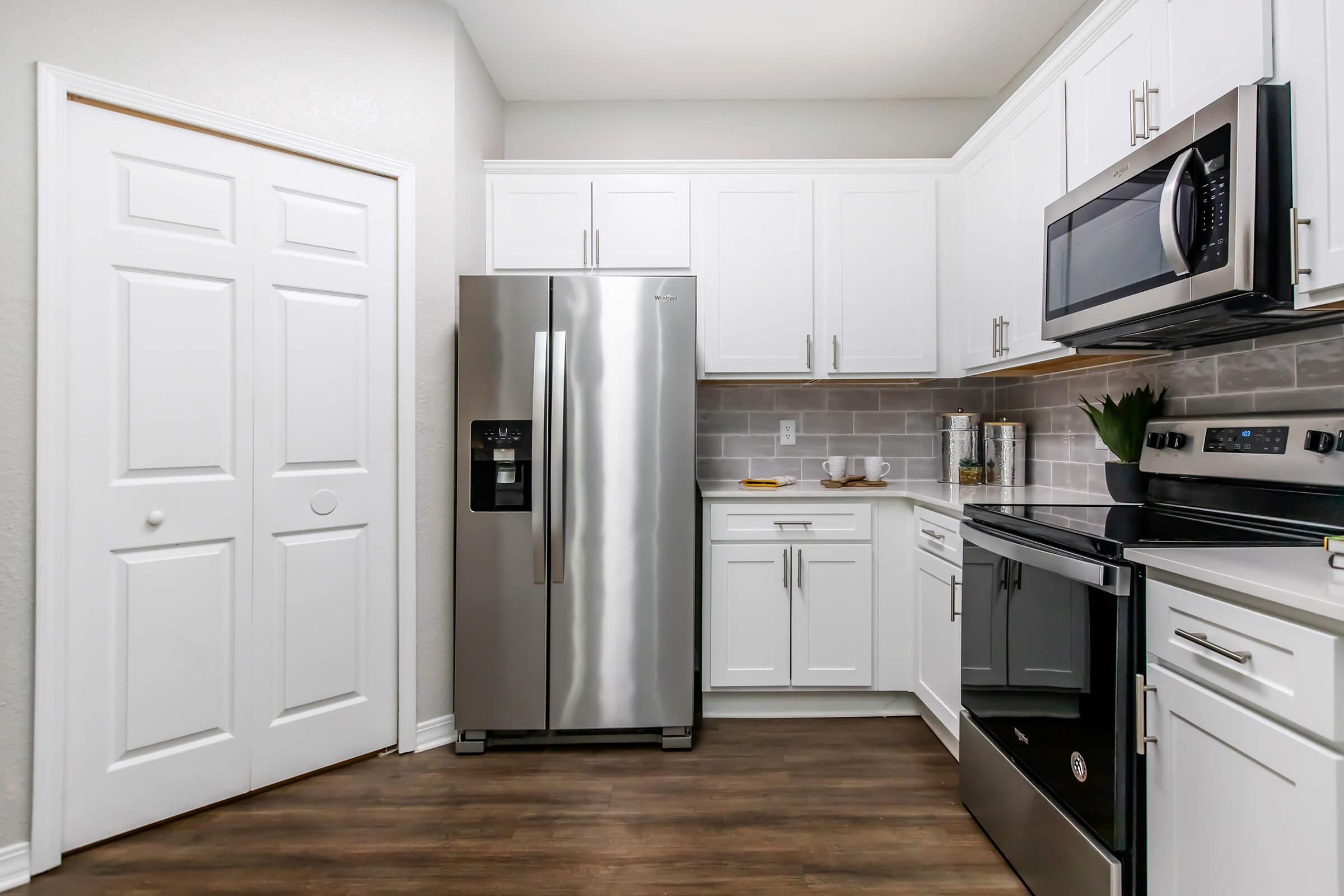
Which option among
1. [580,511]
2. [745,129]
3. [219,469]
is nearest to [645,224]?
[745,129]

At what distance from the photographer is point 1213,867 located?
113 cm

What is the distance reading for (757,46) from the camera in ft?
9.22

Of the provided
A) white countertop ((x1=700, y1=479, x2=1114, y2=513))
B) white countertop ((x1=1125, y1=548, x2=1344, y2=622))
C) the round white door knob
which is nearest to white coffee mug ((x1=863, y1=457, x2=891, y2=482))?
white countertop ((x1=700, y1=479, x2=1114, y2=513))

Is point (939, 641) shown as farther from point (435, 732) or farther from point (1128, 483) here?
point (435, 732)

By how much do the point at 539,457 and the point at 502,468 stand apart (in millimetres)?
152

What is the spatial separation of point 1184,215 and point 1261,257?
20cm

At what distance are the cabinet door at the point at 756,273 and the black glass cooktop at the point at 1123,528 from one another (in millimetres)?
1233

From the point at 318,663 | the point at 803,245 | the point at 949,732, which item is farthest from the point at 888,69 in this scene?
the point at 318,663

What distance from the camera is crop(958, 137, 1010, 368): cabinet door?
248 cm

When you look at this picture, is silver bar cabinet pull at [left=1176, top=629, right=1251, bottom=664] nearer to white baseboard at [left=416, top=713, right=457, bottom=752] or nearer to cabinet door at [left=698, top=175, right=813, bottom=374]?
cabinet door at [left=698, top=175, right=813, bottom=374]

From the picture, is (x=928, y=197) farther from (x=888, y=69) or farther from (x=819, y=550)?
(x=819, y=550)

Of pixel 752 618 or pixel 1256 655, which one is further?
pixel 752 618

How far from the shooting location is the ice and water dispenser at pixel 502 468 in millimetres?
2469

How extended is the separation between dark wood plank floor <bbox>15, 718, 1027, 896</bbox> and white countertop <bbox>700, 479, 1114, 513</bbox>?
913 mm
